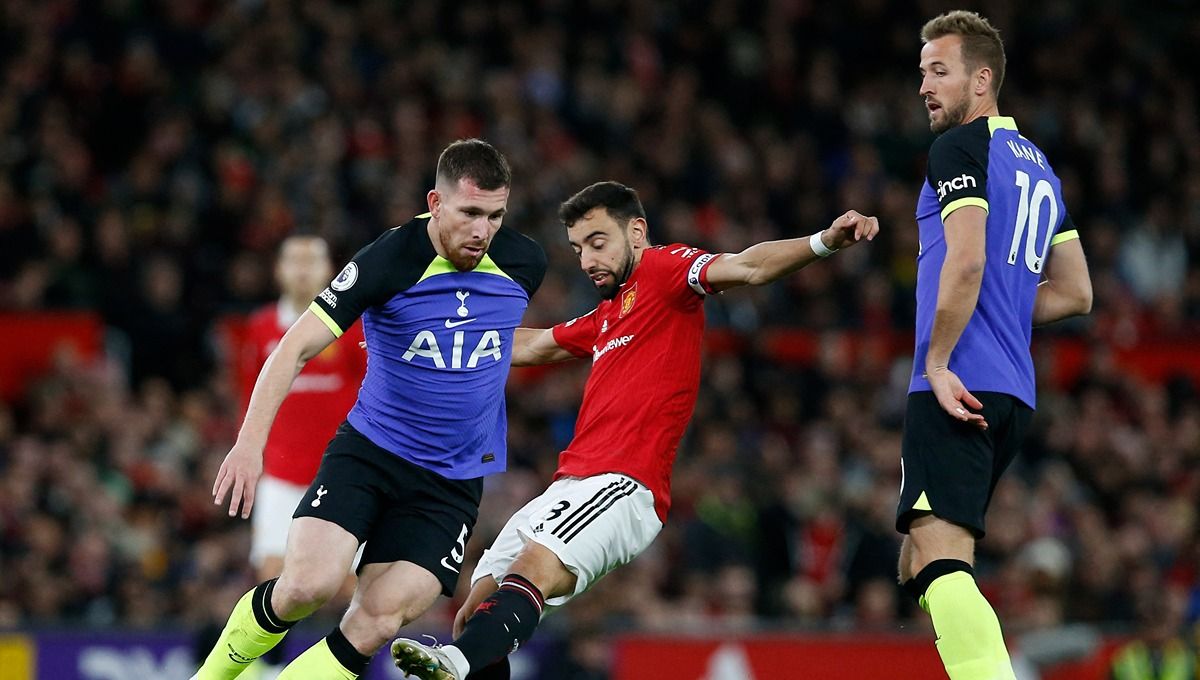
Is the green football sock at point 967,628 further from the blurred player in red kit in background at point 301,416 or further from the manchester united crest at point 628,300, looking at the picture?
the blurred player in red kit in background at point 301,416

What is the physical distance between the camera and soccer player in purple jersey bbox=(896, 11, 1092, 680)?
19.2ft

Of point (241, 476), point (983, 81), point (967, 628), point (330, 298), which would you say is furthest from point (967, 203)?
point (241, 476)

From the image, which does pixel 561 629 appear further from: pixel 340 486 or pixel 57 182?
pixel 57 182

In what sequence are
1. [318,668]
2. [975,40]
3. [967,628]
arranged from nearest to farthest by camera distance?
[967,628]
[975,40]
[318,668]

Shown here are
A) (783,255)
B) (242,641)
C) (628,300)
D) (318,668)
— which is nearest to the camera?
(783,255)

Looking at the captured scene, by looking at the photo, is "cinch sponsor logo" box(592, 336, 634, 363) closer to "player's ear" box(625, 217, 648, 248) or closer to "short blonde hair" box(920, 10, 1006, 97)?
"player's ear" box(625, 217, 648, 248)

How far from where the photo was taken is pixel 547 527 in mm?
6648

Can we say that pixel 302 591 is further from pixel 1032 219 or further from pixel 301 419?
pixel 1032 219

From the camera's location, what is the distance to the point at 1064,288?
21.4 feet

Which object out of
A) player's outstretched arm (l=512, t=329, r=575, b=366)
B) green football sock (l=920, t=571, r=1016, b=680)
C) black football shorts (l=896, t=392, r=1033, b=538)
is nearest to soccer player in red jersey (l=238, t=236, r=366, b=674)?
player's outstretched arm (l=512, t=329, r=575, b=366)

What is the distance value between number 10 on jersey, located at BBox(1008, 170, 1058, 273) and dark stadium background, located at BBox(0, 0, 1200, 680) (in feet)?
18.0

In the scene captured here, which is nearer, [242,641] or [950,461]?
[950,461]

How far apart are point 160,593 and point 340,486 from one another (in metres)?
5.34

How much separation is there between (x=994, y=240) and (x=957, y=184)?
0.27 metres
